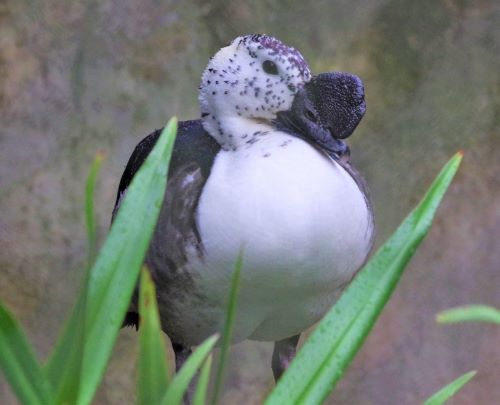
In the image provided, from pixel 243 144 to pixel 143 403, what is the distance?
39 cm

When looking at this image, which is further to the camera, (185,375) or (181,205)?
(181,205)

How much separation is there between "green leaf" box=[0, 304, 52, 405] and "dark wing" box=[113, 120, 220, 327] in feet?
0.97

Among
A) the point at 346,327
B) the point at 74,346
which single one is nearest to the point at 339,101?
the point at 346,327

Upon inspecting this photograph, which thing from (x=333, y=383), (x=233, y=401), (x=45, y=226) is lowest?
(x=233, y=401)

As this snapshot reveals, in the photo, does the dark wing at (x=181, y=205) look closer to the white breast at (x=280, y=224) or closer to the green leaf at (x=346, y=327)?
the white breast at (x=280, y=224)

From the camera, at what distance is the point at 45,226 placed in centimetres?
194

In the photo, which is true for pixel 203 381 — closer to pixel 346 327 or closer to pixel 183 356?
pixel 346 327

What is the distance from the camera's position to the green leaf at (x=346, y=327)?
800mm

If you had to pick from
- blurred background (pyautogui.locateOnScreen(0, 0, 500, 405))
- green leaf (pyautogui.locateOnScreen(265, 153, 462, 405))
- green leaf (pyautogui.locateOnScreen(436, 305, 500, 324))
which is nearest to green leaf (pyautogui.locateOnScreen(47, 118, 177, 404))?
green leaf (pyautogui.locateOnScreen(265, 153, 462, 405))

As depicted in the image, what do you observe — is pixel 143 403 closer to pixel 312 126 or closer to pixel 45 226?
pixel 312 126

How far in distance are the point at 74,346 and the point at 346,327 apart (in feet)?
0.70

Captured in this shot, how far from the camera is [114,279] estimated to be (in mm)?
812

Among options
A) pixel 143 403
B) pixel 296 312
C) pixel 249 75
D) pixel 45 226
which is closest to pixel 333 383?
pixel 143 403

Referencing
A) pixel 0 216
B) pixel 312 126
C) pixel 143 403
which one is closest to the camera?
pixel 143 403
